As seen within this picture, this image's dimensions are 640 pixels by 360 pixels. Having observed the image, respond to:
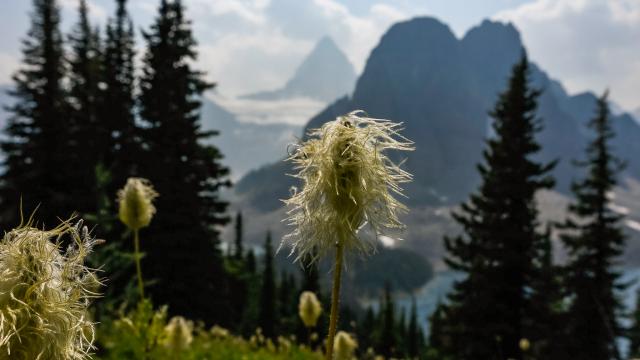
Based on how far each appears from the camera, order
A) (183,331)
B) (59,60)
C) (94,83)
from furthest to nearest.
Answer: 1. (94,83)
2. (59,60)
3. (183,331)

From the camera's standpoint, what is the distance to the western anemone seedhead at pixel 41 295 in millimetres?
1628

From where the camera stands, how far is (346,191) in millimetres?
2354

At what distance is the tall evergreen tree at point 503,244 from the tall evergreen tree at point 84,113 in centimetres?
1782

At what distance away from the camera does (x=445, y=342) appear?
2328 centimetres

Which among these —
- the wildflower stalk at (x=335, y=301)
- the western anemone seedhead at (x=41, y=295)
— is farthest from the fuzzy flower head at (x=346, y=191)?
the western anemone seedhead at (x=41, y=295)

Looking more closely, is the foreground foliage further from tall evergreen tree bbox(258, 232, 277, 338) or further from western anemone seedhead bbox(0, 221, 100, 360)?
tall evergreen tree bbox(258, 232, 277, 338)

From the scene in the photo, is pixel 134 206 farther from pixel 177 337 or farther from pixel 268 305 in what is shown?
pixel 268 305

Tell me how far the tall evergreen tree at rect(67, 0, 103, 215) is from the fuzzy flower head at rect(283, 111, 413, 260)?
69.3 feet

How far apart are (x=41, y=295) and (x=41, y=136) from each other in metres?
28.9

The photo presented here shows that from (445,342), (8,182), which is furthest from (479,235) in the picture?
(8,182)

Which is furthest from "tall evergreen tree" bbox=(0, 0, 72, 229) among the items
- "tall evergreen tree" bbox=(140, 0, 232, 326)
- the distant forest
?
"tall evergreen tree" bbox=(140, 0, 232, 326)

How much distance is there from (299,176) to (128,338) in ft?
22.3

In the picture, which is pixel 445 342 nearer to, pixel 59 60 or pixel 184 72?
pixel 184 72

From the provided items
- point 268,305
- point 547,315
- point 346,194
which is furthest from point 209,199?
point 268,305
